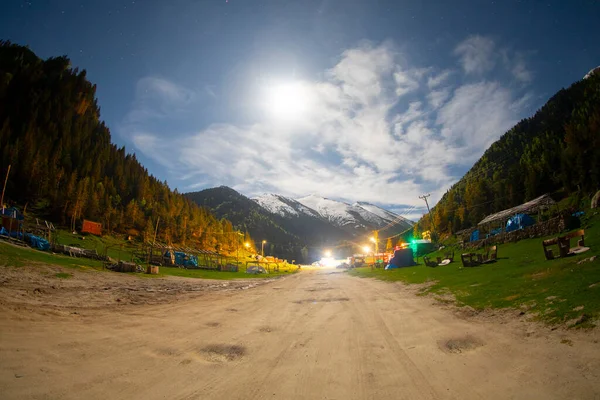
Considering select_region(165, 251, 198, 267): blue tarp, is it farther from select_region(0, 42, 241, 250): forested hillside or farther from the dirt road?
the dirt road

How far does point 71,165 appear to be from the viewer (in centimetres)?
10912

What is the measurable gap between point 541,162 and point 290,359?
372ft

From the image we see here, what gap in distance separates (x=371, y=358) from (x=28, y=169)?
128 metres

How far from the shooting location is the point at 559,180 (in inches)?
2918

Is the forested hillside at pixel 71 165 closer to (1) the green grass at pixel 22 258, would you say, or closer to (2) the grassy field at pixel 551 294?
(1) the green grass at pixel 22 258

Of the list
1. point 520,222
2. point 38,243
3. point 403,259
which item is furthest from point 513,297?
point 38,243

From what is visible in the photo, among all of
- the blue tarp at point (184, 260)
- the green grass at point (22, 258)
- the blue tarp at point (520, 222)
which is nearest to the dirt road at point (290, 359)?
the green grass at point (22, 258)

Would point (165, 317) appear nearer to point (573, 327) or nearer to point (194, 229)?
point (573, 327)

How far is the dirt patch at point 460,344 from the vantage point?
6133 millimetres

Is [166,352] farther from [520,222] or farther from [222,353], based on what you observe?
[520,222]

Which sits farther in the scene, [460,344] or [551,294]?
[551,294]

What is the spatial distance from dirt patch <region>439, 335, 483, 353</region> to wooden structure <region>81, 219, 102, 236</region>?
10222 centimetres

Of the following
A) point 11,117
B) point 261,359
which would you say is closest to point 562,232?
point 261,359

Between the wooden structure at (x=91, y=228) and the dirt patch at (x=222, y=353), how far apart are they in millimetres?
97972
